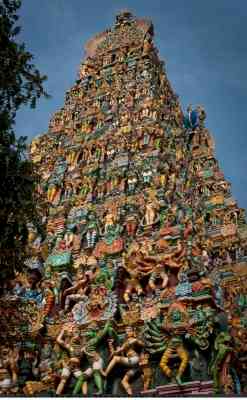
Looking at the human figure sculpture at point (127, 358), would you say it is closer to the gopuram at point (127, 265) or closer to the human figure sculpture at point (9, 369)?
the gopuram at point (127, 265)

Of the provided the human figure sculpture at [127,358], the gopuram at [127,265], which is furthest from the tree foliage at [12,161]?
the human figure sculpture at [127,358]

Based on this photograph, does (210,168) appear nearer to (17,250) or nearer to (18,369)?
(18,369)

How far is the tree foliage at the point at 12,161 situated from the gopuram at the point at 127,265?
716 mm

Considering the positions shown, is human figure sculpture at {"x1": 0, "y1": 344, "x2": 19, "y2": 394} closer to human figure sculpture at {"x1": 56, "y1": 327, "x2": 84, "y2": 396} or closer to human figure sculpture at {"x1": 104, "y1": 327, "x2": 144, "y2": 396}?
human figure sculpture at {"x1": 56, "y1": 327, "x2": 84, "y2": 396}

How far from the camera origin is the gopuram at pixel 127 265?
8992 millimetres

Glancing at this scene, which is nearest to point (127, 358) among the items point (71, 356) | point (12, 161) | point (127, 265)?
point (71, 356)

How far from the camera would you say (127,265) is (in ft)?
35.8

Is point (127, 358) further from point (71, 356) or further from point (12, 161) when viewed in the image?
point (12, 161)

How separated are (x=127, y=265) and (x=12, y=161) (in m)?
4.93

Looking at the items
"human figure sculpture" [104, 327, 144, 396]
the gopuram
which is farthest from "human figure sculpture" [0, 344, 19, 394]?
"human figure sculpture" [104, 327, 144, 396]

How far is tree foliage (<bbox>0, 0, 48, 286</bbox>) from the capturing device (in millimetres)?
6426

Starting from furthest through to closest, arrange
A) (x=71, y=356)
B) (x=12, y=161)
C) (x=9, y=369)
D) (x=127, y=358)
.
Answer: (x=9, y=369)
(x=71, y=356)
(x=127, y=358)
(x=12, y=161)

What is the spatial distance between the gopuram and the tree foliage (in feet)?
→ 2.35

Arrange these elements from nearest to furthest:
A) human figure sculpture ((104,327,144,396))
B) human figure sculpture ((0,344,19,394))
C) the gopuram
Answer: the gopuram
human figure sculpture ((104,327,144,396))
human figure sculpture ((0,344,19,394))
